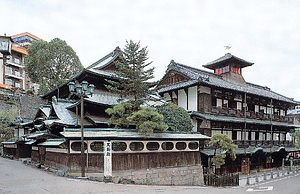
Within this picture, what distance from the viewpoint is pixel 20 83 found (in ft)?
212

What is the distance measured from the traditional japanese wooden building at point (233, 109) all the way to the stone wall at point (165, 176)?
Result: 275 cm

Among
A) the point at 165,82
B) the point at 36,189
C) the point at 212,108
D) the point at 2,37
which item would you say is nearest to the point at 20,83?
the point at 165,82

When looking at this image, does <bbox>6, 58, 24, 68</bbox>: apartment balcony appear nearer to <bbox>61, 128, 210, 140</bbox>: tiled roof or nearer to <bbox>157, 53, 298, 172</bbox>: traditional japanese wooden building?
<bbox>157, 53, 298, 172</bbox>: traditional japanese wooden building

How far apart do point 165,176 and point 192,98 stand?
11.4 m

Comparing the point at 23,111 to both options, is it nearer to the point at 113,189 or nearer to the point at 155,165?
the point at 155,165

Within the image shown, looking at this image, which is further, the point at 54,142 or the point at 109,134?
the point at 54,142

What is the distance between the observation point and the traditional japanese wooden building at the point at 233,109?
96.8 ft

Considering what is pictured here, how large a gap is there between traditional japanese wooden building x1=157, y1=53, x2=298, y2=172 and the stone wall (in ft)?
9.03

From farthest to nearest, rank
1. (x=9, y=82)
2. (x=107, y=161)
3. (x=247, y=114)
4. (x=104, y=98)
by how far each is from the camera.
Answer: (x=9, y=82) < (x=247, y=114) < (x=104, y=98) < (x=107, y=161)

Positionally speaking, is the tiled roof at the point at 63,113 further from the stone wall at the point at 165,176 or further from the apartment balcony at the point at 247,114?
the apartment balcony at the point at 247,114

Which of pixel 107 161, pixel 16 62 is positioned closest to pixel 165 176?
pixel 107 161

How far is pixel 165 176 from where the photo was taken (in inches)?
837

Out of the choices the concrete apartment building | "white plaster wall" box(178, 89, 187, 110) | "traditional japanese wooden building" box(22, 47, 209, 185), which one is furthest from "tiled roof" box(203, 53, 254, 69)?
the concrete apartment building

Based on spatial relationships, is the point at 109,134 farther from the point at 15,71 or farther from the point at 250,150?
the point at 15,71
